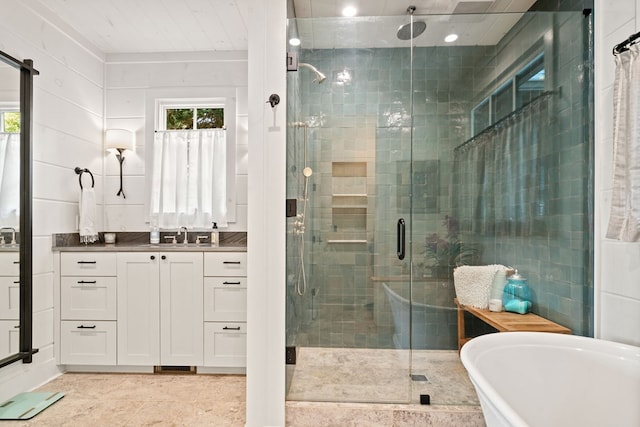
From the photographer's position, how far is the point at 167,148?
3051 mm

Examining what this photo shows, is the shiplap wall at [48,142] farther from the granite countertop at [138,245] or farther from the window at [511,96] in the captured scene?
the window at [511,96]

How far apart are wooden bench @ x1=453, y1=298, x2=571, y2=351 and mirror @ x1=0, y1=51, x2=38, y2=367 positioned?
113 inches

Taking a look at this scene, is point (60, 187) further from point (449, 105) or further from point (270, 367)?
point (449, 105)

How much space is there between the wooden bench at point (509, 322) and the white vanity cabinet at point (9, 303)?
287cm

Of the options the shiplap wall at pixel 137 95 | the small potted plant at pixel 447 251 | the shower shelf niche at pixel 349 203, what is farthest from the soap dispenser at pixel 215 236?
the small potted plant at pixel 447 251

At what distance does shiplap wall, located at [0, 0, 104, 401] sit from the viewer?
227 cm

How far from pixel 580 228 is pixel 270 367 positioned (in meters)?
1.89

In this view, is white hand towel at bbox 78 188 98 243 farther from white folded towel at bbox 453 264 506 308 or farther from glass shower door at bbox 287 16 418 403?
white folded towel at bbox 453 264 506 308

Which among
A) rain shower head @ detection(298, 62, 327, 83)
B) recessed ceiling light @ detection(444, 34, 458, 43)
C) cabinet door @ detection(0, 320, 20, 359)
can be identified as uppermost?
recessed ceiling light @ detection(444, 34, 458, 43)

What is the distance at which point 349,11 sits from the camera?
226 centimetres

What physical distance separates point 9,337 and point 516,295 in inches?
126

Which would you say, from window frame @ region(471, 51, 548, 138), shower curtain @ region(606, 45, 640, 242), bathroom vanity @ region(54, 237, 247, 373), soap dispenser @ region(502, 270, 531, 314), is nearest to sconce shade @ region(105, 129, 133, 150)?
bathroom vanity @ region(54, 237, 247, 373)

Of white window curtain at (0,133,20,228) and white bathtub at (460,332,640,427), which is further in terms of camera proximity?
white window curtain at (0,133,20,228)

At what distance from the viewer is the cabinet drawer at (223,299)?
2.56 metres
